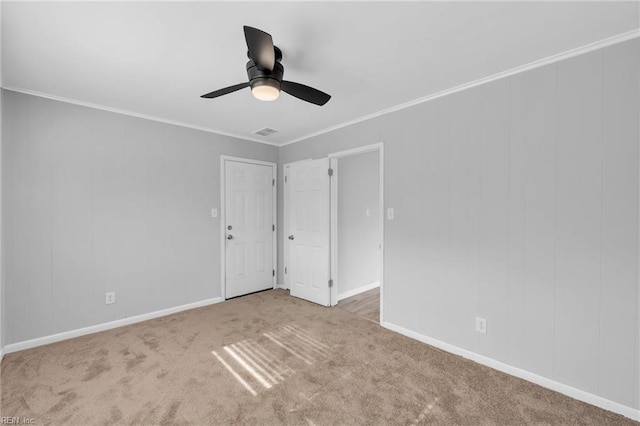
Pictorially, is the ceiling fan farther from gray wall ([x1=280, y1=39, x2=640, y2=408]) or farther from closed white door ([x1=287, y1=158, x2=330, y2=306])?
closed white door ([x1=287, y1=158, x2=330, y2=306])

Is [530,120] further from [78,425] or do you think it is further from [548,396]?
[78,425]

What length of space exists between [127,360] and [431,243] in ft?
9.73

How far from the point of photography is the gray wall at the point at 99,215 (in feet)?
8.66

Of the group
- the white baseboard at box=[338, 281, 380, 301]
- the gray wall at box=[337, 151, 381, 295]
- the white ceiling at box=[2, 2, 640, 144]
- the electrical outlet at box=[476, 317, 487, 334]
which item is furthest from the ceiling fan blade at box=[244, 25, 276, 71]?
the white baseboard at box=[338, 281, 380, 301]

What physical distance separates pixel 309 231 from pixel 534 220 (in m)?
2.67

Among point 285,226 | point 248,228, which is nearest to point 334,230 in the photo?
point 285,226

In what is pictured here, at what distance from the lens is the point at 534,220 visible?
2156mm

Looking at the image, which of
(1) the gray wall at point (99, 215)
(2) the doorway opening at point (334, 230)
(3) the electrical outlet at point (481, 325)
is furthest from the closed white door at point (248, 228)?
(3) the electrical outlet at point (481, 325)

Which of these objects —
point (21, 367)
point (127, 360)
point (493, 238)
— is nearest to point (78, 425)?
point (127, 360)

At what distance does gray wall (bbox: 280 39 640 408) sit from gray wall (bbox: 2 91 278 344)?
8.76ft

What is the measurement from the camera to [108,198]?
123 inches

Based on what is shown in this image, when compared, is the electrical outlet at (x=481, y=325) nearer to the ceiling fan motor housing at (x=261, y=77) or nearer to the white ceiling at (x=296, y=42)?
the white ceiling at (x=296, y=42)

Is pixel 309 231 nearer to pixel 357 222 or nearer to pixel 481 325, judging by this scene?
pixel 357 222

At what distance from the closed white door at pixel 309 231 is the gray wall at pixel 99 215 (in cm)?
110
